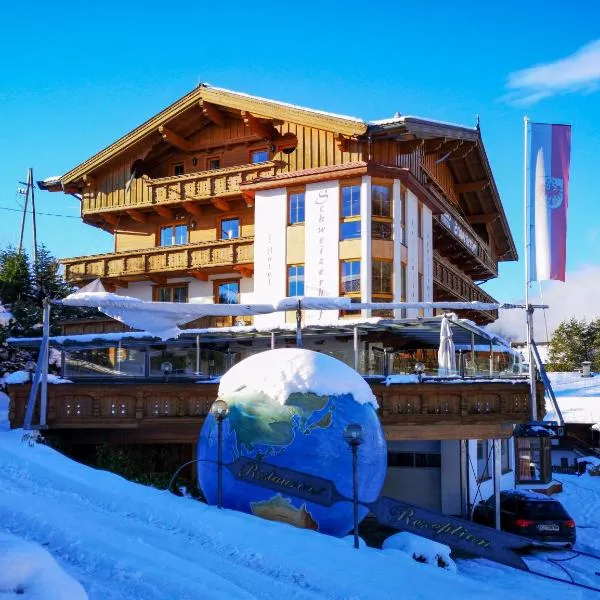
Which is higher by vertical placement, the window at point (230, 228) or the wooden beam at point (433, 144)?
the wooden beam at point (433, 144)

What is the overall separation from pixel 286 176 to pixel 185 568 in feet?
76.6

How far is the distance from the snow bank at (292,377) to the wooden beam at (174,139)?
22064mm

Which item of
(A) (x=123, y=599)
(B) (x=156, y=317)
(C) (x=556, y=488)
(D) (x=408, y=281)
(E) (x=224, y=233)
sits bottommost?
(C) (x=556, y=488)

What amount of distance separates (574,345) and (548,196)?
66144 millimetres

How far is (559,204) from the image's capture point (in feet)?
68.1

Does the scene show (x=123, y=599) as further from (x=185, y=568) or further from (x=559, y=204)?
(x=559, y=204)

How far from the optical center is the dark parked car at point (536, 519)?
19.0 metres

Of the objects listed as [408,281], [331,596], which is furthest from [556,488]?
[331,596]

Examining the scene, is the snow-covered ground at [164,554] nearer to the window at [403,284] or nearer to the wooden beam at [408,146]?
the window at [403,284]

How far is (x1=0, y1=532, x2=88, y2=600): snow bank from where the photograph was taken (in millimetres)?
5715

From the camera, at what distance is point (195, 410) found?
59.8 feet

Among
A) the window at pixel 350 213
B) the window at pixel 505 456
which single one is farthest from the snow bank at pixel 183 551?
the window at pixel 350 213

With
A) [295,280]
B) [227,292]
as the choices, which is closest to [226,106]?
[227,292]

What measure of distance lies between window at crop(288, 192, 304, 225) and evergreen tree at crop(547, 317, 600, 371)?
59.1 metres
